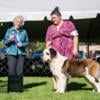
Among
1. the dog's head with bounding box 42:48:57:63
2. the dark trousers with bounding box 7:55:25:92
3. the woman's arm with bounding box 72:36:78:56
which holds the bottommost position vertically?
the dark trousers with bounding box 7:55:25:92

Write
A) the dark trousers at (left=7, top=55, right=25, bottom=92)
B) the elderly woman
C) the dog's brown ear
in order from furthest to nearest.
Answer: the elderly woman, the dark trousers at (left=7, top=55, right=25, bottom=92), the dog's brown ear

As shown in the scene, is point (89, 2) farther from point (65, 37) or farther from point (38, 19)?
point (65, 37)

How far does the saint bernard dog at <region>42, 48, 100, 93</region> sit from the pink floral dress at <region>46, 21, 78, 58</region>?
1.06ft

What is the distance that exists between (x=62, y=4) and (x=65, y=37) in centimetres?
450

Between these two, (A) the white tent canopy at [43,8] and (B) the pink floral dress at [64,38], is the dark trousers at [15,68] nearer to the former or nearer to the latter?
(B) the pink floral dress at [64,38]

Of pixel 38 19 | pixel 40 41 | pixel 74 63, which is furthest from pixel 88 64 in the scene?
pixel 40 41

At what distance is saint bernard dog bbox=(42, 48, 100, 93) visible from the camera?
9172mm

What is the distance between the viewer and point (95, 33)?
17219 millimetres

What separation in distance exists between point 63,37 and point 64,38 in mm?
38

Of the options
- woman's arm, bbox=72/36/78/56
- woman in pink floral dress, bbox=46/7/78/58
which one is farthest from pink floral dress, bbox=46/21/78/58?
woman's arm, bbox=72/36/78/56

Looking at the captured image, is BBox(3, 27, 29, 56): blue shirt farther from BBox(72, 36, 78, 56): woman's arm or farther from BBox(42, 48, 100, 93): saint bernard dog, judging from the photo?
BBox(72, 36, 78, 56): woman's arm

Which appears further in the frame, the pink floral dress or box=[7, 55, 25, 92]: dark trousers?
the pink floral dress

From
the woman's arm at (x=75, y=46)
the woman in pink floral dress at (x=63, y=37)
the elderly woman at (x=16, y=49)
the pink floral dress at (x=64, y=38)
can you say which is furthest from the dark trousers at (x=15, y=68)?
the woman's arm at (x=75, y=46)

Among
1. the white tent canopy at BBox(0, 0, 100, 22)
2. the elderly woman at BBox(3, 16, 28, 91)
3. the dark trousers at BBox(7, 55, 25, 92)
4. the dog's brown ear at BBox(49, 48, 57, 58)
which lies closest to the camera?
the dog's brown ear at BBox(49, 48, 57, 58)
